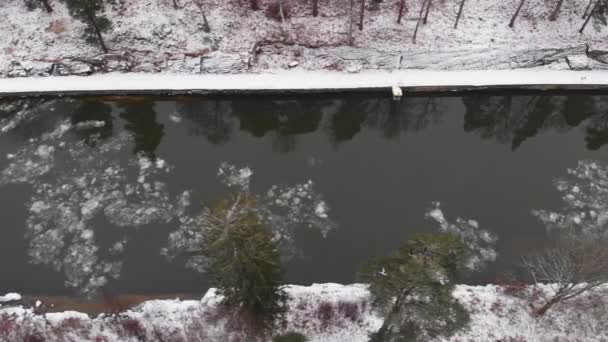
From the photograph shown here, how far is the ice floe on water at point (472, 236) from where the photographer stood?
961 inches

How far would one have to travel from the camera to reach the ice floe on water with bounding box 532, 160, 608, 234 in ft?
84.8

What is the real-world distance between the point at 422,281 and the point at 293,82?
773 inches

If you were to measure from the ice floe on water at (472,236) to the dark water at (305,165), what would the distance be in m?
0.35

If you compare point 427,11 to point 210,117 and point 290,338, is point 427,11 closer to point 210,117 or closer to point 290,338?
point 210,117

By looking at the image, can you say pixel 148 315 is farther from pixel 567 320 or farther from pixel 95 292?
pixel 567 320

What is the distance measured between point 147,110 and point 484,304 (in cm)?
2123

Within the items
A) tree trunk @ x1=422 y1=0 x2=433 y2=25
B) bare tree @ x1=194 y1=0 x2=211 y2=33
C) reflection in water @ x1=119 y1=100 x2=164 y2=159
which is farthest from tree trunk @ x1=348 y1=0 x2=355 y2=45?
reflection in water @ x1=119 y1=100 x2=164 y2=159

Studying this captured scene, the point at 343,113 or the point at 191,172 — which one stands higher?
the point at 343,113

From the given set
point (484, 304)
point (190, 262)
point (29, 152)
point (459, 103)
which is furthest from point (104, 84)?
point (484, 304)

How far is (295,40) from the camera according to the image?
32406 millimetres

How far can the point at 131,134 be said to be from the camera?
30.0 meters

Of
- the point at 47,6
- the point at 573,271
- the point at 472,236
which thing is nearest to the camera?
the point at 573,271

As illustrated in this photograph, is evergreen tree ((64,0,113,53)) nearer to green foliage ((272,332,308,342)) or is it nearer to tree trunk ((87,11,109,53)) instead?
tree trunk ((87,11,109,53))

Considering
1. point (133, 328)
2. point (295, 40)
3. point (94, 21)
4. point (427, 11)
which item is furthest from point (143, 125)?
point (427, 11)
